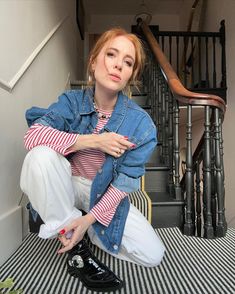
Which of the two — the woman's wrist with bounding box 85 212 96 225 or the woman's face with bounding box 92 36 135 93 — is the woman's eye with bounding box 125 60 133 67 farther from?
the woman's wrist with bounding box 85 212 96 225

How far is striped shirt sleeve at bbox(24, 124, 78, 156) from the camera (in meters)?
1.13

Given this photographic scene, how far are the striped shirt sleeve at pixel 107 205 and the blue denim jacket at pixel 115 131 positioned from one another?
0.02 metres

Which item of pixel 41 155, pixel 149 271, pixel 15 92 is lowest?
pixel 149 271

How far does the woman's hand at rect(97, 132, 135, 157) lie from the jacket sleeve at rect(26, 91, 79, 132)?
212mm

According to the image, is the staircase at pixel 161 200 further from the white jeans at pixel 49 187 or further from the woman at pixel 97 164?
the white jeans at pixel 49 187

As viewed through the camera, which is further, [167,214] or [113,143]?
[167,214]

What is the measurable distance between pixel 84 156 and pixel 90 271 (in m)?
0.44

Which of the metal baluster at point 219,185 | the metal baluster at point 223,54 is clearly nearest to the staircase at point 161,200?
the metal baluster at point 219,185

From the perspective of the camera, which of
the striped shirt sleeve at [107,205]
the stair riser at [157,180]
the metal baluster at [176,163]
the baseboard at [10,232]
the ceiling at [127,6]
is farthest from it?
the ceiling at [127,6]

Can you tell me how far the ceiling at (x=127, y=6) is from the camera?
259 inches

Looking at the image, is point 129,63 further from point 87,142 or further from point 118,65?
point 87,142

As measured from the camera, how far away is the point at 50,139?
3.70ft

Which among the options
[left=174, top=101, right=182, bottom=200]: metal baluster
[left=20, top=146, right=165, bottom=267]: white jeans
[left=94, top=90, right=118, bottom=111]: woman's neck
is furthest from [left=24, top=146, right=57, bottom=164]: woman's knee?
[left=174, top=101, right=182, bottom=200]: metal baluster

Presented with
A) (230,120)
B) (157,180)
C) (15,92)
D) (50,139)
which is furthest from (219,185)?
(230,120)
